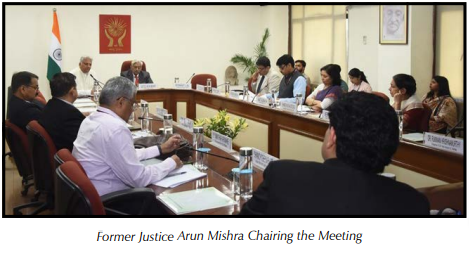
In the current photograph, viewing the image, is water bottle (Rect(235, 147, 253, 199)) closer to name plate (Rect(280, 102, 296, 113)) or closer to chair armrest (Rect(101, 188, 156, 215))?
chair armrest (Rect(101, 188, 156, 215))

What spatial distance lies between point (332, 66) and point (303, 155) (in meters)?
1.33

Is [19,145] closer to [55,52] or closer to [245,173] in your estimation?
[245,173]

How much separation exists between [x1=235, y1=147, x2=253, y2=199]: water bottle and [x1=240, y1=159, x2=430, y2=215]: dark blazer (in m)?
0.83

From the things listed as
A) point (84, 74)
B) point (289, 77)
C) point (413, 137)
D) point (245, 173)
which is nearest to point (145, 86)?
point (84, 74)

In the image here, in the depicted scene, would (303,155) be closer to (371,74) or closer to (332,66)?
(332,66)

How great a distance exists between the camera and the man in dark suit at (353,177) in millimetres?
1262

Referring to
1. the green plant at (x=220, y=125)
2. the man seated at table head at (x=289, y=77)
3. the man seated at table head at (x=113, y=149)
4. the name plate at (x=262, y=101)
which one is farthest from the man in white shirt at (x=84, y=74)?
the man seated at table head at (x=113, y=149)

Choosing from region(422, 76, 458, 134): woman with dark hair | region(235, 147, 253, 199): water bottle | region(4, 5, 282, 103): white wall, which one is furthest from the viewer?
region(4, 5, 282, 103): white wall

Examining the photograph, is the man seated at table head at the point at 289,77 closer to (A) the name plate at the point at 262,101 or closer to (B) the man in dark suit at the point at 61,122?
(A) the name plate at the point at 262,101

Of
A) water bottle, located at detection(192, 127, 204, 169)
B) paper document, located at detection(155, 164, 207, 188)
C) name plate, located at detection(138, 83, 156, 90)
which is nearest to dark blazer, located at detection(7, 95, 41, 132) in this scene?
water bottle, located at detection(192, 127, 204, 169)

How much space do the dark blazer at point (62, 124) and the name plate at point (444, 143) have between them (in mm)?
2154

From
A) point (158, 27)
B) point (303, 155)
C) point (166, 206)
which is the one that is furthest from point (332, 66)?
point (158, 27)

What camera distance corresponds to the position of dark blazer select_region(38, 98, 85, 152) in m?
3.19

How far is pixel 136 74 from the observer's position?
7090 mm
